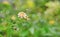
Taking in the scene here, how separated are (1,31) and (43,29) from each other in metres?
0.34

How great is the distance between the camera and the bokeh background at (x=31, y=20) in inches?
65.9

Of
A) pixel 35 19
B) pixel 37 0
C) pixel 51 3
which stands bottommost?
pixel 35 19

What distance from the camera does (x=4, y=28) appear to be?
1.82 meters

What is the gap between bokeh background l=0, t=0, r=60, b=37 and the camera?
5.50ft

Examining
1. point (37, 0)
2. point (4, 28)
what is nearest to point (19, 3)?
point (37, 0)

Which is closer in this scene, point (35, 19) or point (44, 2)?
point (35, 19)

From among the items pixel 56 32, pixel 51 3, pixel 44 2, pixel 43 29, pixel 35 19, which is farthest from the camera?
pixel 44 2

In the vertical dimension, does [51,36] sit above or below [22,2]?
below

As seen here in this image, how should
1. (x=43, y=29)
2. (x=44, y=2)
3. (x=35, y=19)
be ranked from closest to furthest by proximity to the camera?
(x=43, y=29), (x=35, y=19), (x=44, y=2)

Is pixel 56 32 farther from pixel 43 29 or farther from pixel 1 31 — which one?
pixel 1 31

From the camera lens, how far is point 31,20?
231 centimetres

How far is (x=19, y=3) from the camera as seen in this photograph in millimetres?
3127

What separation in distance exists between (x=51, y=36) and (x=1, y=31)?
0.44 metres

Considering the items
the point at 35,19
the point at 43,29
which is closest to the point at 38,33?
the point at 43,29
